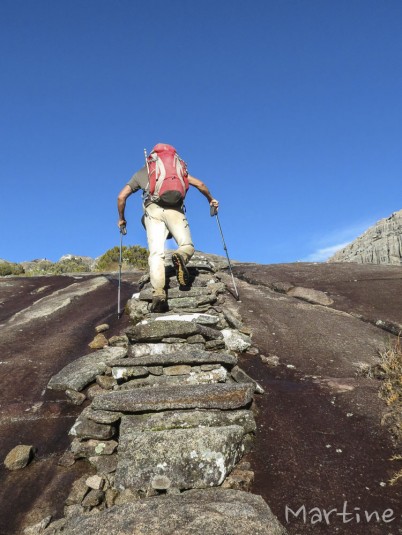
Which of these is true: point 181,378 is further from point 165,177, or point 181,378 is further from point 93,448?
point 165,177

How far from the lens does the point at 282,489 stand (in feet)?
10.6

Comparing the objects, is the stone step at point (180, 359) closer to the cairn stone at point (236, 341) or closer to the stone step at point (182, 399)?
the stone step at point (182, 399)

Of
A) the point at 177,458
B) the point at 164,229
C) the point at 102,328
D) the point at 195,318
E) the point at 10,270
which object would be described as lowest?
the point at 177,458

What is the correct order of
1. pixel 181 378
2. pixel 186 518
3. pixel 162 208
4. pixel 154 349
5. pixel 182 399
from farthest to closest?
pixel 162 208
pixel 154 349
pixel 181 378
pixel 182 399
pixel 186 518

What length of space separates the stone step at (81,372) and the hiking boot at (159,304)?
54.4 inches

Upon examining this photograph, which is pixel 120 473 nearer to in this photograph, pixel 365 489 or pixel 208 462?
pixel 208 462

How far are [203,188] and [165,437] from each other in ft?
19.9

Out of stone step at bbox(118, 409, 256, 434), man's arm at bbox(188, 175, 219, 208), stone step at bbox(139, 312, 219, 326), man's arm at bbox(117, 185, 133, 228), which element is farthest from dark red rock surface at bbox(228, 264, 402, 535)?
man's arm at bbox(117, 185, 133, 228)

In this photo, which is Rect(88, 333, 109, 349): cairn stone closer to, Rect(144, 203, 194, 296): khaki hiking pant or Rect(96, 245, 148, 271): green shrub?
Rect(144, 203, 194, 296): khaki hiking pant

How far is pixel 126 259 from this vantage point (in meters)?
22.9

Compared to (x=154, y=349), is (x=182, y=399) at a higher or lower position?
lower

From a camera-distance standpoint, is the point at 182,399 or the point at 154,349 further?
the point at 154,349

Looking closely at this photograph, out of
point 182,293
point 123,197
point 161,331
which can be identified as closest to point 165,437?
point 161,331

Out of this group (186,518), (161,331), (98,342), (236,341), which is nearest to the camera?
(186,518)
